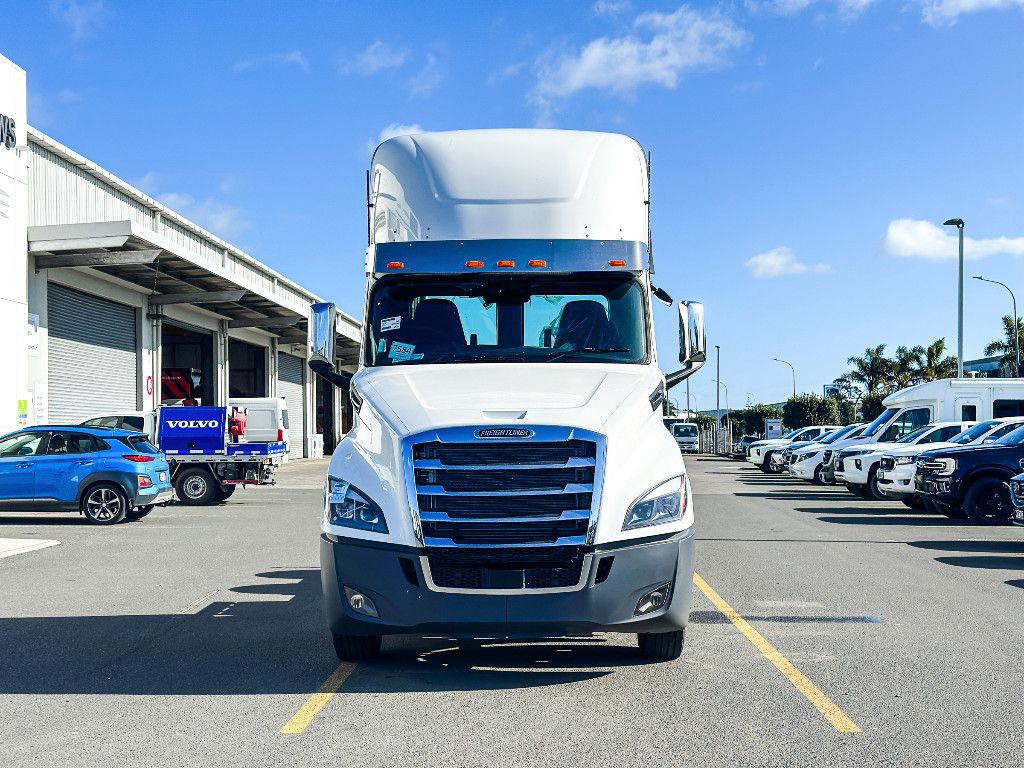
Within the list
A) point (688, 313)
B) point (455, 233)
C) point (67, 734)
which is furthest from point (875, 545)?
point (67, 734)

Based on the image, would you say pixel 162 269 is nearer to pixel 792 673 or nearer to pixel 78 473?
pixel 78 473

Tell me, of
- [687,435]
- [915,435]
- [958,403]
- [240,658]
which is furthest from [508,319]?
[687,435]

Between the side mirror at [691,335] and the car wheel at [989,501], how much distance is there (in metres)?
11.4

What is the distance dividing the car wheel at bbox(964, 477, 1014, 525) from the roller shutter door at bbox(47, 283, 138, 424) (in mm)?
21535

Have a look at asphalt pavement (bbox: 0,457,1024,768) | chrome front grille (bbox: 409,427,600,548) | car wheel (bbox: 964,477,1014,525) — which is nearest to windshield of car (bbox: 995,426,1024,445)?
car wheel (bbox: 964,477,1014,525)

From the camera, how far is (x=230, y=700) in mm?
6543

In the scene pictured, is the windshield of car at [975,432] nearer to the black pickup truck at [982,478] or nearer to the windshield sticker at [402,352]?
the black pickup truck at [982,478]

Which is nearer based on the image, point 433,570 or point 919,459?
point 433,570

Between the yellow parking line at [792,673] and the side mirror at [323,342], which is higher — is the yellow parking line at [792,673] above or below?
below

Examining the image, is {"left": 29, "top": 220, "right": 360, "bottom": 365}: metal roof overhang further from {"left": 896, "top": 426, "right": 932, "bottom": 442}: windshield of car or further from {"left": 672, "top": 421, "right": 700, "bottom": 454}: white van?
{"left": 672, "top": 421, "right": 700, "bottom": 454}: white van

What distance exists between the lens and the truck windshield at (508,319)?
8077 mm

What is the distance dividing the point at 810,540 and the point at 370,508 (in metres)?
10.6

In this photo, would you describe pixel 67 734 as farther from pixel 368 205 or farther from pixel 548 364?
pixel 368 205

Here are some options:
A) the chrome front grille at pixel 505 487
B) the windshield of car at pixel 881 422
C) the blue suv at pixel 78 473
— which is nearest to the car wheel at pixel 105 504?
the blue suv at pixel 78 473
